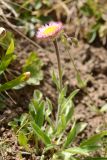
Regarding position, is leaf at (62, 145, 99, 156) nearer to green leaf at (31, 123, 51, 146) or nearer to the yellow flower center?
green leaf at (31, 123, 51, 146)

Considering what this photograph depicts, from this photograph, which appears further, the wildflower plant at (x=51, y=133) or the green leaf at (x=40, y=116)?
the green leaf at (x=40, y=116)

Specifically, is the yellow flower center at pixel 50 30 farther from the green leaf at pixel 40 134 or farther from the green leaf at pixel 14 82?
the green leaf at pixel 40 134

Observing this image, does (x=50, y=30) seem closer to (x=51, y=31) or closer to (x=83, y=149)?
(x=51, y=31)

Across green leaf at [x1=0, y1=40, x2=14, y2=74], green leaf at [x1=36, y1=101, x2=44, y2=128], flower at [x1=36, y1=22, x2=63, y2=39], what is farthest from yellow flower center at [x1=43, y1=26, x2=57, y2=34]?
green leaf at [x1=36, y1=101, x2=44, y2=128]

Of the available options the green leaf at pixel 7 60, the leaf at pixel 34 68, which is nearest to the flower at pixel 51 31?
the green leaf at pixel 7 60

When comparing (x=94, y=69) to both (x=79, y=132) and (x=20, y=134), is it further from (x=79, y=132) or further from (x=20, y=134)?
(x=20, y=134)

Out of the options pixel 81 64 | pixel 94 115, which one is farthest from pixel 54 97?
pixel 81 64
